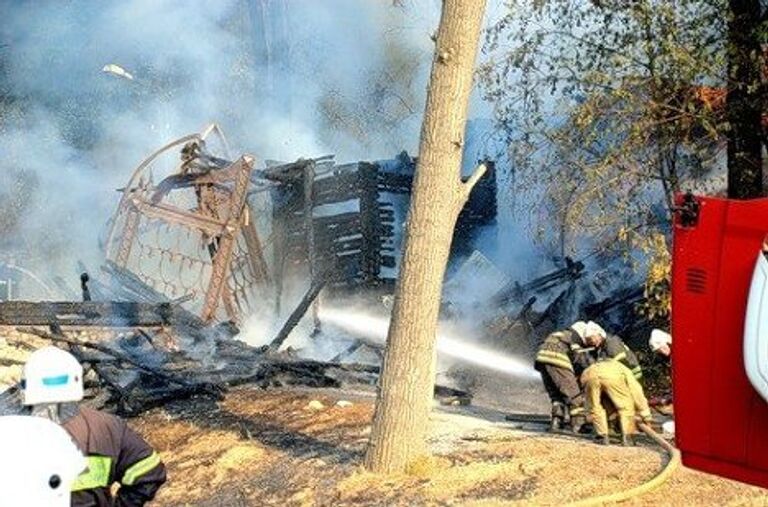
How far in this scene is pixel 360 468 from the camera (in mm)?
6277

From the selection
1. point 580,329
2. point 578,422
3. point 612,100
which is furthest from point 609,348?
point 612,100

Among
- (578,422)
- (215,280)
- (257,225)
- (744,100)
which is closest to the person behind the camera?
(578,422)

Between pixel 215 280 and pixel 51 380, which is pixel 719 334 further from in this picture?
pixel 215 280

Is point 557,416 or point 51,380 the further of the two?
point 557,416

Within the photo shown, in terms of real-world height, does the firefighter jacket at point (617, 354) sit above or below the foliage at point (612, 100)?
below

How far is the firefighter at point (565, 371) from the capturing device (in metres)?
7.93

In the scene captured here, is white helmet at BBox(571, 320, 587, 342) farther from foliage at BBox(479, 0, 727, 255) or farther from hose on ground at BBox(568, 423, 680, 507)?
hose on ground at BBox(568, 423, 680, 507)

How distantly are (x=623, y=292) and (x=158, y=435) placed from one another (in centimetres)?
911

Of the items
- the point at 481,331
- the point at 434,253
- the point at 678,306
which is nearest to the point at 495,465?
the point at 434,253

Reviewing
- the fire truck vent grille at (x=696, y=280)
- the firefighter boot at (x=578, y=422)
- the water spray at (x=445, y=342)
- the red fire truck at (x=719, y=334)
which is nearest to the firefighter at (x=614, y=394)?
the firefighter boot at (x=578, y=422)

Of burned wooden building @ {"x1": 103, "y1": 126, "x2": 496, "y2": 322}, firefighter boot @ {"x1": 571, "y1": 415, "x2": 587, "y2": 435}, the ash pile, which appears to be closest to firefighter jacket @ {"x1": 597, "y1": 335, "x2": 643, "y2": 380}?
firefighter boot @ {"x1": 571, "y1": 415, "x2": 587, "y2": 435}

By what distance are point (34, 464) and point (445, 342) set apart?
1373cm

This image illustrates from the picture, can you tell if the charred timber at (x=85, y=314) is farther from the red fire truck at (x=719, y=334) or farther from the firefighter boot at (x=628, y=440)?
the red fire truck at (x=719, y=334)

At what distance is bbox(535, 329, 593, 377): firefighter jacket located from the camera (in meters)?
8.12
